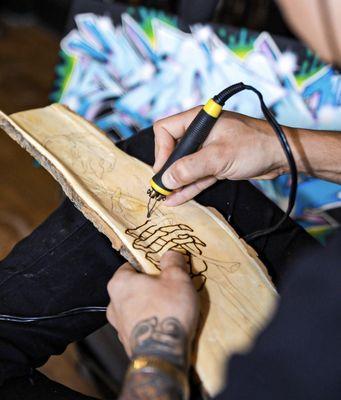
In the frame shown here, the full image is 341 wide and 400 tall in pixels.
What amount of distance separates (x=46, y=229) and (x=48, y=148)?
0.16 metres

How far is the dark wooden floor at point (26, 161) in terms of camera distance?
130 centimetres

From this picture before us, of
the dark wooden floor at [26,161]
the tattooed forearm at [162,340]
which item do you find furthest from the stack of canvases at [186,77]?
the tattooed forearm at [162,340]

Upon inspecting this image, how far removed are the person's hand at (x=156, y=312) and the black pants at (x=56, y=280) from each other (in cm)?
17

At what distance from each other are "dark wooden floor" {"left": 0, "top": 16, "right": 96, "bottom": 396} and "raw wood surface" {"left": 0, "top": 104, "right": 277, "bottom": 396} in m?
0.60

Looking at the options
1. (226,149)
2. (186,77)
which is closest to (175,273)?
(226,149)

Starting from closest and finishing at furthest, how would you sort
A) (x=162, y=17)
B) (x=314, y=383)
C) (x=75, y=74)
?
(x=314, y=383)
(x=162, y=17)
(x=75, y=74)

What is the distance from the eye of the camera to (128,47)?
4.97 ft

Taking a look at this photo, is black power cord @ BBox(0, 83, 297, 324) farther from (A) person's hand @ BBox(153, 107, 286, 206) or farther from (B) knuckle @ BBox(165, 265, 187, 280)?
(B) knuckle @ BBox(165, 265, 187, 280)

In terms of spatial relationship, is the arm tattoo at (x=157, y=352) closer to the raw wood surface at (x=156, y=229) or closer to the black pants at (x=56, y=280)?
the raw wood surface at (x=156, y=229)

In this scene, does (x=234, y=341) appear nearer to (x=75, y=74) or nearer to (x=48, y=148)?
(x=48, y=148)

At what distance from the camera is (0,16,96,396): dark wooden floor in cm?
130

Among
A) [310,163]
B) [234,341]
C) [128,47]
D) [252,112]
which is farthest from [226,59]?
[234,341]

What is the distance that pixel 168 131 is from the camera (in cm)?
87

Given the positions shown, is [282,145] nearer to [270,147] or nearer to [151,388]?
[270,147]
